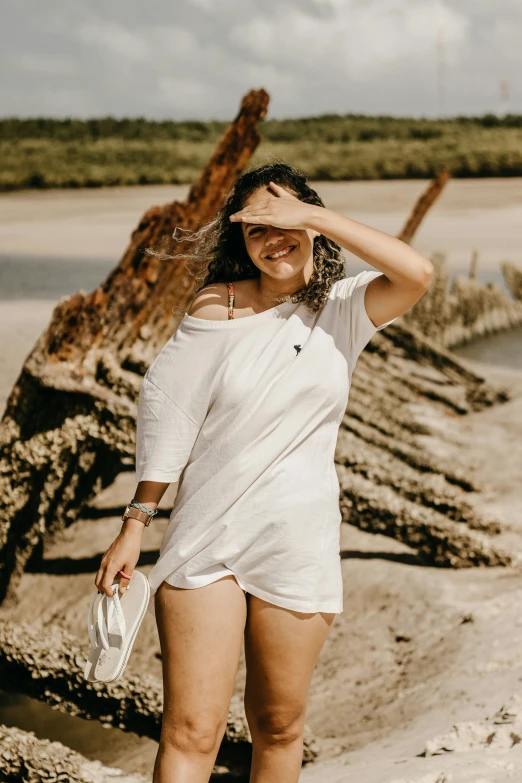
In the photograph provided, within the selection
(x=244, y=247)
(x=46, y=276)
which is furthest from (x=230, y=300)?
(x=46, y=276)

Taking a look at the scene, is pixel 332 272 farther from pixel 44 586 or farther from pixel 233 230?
pixel 44 586

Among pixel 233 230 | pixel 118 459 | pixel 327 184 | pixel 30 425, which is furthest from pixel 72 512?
pixel 327 184

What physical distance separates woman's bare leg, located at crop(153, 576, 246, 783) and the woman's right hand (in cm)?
15

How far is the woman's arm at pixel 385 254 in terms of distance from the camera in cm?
239

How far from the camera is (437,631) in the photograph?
4.58 m

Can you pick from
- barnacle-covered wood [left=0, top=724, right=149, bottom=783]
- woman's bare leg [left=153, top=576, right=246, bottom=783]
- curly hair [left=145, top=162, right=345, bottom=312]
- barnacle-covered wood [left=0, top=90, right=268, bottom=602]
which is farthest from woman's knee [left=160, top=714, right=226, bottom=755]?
barnacle-covered wood [left=0, top=90, right=268, bottom=602]

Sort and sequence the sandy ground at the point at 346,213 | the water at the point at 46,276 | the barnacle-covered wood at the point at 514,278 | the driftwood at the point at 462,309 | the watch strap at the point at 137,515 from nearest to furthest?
1. the watch strap at the point at 137,515
2. the driftwood at the point at 462,309
3. the barnacle-covered wood at the point at 514,278
4. the water at the point at 46,276
5. the sandy ground at the point at 346,213

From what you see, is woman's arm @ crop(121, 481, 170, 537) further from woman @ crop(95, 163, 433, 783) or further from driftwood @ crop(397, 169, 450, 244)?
driftwood @ crop(397, 169, 450, 244)

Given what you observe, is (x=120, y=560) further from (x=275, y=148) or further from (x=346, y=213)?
(x=275, y=148)

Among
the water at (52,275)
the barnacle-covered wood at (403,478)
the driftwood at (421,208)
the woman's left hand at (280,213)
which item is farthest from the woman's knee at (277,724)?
the water at (52,275)

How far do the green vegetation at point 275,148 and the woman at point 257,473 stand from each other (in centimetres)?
2551

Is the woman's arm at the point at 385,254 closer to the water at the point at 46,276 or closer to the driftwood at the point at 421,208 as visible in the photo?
the driftwood at the point at 421,208

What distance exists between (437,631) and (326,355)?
255 centimetres

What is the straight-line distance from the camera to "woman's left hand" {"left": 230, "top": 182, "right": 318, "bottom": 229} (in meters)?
2.35
